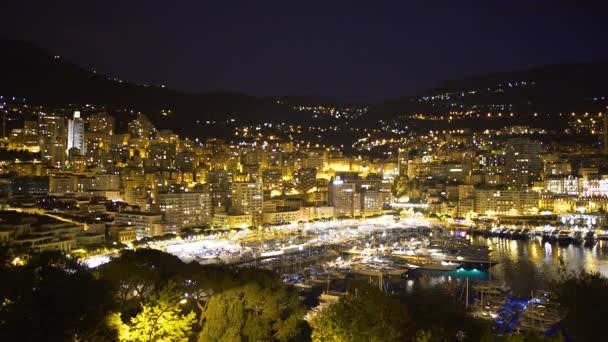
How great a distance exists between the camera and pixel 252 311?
7.92m

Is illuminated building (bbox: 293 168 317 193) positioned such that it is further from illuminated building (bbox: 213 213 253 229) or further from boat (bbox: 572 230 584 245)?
boat (bbox: 572 230 584 245)

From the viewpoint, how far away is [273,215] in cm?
2736

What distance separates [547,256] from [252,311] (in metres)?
15.4

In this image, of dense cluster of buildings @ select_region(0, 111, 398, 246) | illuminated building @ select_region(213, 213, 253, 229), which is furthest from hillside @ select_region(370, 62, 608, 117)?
illuminated building @ select_region(213, 213, 253, 229)

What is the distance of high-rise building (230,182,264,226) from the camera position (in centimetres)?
2689

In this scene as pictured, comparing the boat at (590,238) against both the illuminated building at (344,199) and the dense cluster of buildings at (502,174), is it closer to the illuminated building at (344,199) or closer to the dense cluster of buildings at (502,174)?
the dense cluster of buildings at (502,174)

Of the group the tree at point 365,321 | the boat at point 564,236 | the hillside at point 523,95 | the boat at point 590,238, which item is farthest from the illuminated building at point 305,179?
the tree at point 365,321

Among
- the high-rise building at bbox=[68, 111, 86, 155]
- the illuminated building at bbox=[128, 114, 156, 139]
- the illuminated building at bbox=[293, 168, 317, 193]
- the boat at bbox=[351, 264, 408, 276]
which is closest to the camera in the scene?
the boat at bbox=[351, 264, 408, 276]

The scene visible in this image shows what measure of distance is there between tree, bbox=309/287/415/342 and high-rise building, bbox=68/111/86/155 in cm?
2910

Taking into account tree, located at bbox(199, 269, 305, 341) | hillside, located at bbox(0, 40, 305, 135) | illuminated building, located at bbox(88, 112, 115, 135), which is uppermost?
hillside, located at bbox(0, 40, 305, 135)

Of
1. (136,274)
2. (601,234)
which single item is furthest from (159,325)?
(601,234)

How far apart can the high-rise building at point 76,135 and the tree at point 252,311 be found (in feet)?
88.9

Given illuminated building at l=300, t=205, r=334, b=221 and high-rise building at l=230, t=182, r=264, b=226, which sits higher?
high-rise building at l=230, t=182, r=264, b=226

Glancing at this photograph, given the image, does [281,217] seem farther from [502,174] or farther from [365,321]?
[365,321]
